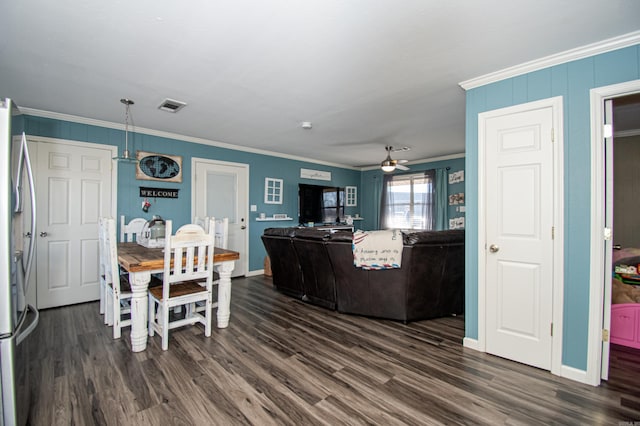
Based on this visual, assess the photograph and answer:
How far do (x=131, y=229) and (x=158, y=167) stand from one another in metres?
1.04

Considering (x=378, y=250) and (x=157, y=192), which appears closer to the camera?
(x=378, y=250)

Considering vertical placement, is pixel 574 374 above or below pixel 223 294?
below

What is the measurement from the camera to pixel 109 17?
189cm

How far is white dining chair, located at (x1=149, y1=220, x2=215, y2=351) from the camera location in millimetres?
2625

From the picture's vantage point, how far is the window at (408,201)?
6816 mm

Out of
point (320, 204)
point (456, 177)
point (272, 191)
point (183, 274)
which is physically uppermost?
point (456, 177)

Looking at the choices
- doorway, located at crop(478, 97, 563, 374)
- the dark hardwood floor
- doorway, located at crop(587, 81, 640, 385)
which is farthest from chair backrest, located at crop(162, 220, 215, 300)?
doorway, located at crop(587, 81, 640, 385)

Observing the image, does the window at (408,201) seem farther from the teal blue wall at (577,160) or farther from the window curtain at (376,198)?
the teal blue wall at (577,160)

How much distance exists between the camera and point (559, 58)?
226 centimetres

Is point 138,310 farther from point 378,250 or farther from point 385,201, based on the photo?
point 385,201

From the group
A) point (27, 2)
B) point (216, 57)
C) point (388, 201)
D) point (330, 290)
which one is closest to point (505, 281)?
point (330, 290)

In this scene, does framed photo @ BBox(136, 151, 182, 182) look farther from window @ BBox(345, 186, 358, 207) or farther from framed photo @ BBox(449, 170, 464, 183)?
framed photo @ BBox(449, 170, 464, 183)

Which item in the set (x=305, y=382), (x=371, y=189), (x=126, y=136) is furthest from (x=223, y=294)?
(x=371, y=189)

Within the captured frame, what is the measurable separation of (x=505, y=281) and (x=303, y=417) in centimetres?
195
